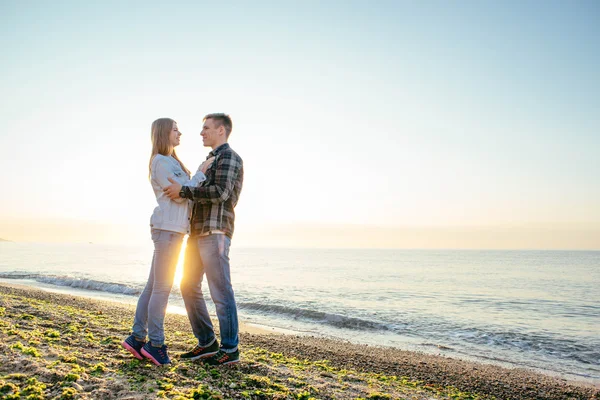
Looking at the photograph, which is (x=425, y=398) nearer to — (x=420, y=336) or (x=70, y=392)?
(x=70, y=392)

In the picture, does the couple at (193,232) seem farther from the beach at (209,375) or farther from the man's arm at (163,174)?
the beach at (209,375)

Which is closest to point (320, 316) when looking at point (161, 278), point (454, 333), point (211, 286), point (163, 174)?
point (454, 333)

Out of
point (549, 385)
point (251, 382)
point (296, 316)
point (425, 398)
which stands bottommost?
point (296, 316)

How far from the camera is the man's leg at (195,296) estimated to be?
4695 mm

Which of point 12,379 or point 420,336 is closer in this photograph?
point 12,379

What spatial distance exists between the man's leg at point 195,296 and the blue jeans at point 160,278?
34cm

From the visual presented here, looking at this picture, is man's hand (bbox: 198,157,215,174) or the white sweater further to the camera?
man's hand (bbox: 198,157,215,174)

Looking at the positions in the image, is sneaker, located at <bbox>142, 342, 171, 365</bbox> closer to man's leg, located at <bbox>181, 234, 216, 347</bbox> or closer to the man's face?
man's leg, located at <bbox>181, 234, 216, 347</bbox>

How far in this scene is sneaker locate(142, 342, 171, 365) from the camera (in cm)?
418

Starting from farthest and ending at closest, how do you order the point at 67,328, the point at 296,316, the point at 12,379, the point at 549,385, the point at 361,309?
1. the point at 361,309
2. the point at 296,316
3. the point at 549,385
4. the point at 67,328
5. the point at 12,379

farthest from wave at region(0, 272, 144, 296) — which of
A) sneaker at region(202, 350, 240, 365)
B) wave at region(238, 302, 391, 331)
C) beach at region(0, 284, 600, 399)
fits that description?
sneaker at region(202, 350, 240, 365)

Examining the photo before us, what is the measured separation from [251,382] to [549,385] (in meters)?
6.17

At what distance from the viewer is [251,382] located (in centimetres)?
406

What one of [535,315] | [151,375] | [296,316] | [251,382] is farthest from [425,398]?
[535,315]
